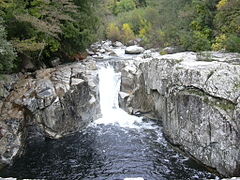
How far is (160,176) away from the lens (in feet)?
36.0

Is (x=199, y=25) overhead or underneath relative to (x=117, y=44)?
overhead

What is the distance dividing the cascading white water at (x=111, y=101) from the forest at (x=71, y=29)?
8.87 ft

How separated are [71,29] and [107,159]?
30.6 ft

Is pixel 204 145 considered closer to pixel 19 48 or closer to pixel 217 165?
pixel 217 165

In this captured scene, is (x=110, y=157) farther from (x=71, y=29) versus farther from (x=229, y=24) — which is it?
(x=229, y=24)

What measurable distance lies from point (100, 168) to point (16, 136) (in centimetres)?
429

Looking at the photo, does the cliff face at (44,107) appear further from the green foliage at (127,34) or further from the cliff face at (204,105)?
the green foliage at (127,34)

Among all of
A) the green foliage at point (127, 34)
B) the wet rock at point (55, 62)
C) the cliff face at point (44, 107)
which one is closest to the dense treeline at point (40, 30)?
the wet rock at point (55, 62)

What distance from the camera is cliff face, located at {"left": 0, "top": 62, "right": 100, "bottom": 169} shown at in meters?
13.0

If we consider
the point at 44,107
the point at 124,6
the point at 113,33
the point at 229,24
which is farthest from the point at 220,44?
the point at 124,6

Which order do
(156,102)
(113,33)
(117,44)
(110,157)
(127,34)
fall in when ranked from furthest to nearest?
1. (113,33)
2. (127,34)
3. (117,44)
4. (156,102)
5. (110,157)

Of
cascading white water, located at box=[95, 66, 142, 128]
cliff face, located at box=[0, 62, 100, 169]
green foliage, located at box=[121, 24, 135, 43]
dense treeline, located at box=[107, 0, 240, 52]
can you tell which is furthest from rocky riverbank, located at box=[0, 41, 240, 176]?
green foliage, located at box=[121, 24, 135, 43]

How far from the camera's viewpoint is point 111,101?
1794 cm

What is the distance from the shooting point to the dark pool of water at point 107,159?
36.8ft
